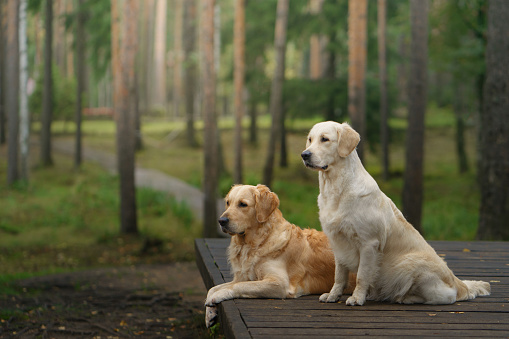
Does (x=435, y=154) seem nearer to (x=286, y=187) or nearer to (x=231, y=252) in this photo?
(x=286, y=187)

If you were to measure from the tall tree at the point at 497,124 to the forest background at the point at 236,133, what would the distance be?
0.03m

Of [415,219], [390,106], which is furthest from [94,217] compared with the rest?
[390,106]

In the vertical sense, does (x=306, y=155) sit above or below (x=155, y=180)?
above

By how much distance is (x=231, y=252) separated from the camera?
189 inches

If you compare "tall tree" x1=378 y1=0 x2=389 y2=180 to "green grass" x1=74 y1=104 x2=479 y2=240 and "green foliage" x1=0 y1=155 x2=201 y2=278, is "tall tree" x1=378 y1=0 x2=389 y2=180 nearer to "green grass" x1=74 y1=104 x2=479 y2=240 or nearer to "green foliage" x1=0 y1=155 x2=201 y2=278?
"green grass" x1=74 y1=104 x2=479 y2=240

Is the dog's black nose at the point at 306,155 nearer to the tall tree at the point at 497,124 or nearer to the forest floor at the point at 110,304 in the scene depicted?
the forest floor at the point at 110,304

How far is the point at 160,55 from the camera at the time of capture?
3994 cm

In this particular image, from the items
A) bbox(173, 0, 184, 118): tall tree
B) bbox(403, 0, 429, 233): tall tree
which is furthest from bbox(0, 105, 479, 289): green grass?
bbox(173, 0, 184, 118): tall tree

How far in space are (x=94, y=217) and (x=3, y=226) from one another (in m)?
2.37

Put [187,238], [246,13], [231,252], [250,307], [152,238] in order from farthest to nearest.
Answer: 1. [246,13]
2. [187,238]
3. [152,238]
4. [231,252]
5. [250,307]

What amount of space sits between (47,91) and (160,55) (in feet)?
63.0

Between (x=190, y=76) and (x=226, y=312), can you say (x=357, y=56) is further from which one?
(x=190, y=76)

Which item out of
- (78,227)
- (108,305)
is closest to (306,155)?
(108,305)

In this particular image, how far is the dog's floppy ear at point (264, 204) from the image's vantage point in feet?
15.1
